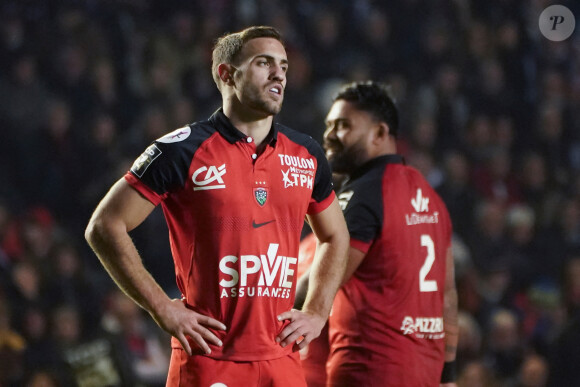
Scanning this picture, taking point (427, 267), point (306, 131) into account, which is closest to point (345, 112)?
point (427, 267)

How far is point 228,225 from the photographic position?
2916 millimetres

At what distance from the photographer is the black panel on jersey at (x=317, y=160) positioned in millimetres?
3227

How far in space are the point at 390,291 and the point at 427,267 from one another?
0.80 feet

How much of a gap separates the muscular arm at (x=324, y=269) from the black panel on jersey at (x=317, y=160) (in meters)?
0.07

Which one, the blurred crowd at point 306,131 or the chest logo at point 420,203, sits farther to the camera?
the blurred crowd at point 306,131

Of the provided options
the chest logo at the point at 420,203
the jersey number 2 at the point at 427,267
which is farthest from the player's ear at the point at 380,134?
the jersey number 2 at the point at 427,267

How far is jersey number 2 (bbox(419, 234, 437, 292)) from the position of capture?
3846mm

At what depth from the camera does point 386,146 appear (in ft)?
13.5

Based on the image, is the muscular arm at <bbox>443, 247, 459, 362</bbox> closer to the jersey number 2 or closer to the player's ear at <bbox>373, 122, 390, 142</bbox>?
the jersey number 2

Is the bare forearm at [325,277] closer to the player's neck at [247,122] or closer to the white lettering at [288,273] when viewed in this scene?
the white lettering at [288,273]

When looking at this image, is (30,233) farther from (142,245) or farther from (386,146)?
(386,146)

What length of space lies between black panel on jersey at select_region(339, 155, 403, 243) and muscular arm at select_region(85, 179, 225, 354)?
3.41 feet

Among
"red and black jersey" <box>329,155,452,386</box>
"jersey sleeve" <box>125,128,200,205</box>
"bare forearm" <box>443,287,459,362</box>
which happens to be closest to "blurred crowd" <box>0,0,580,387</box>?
"bare forearm" <box>443,287,459,362</box>

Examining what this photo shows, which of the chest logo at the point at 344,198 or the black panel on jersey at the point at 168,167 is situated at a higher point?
the black panel on jersey at the point at 168,167
